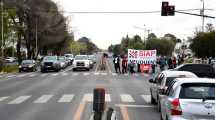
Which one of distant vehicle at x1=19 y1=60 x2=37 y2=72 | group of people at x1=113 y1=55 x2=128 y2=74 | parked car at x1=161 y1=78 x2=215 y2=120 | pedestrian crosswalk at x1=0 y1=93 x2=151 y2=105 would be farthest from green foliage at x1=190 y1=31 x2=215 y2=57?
parked car at x1=161 y1=78 x2=215 y2=120

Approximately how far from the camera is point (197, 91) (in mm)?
12258

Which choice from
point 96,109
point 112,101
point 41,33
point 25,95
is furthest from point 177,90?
point 41,33

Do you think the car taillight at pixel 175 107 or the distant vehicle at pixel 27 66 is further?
the distant vehicle at pixel 27 66

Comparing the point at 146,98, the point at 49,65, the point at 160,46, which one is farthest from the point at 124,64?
the point at 160,46

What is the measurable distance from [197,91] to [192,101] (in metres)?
0.44

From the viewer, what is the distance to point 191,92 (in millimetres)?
12258

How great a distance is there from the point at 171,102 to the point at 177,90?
0.37 meters

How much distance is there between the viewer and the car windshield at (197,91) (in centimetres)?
1212

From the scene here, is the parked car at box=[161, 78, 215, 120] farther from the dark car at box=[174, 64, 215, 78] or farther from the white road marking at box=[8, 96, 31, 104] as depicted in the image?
the dark car at box=[174, 64, 215, 78]

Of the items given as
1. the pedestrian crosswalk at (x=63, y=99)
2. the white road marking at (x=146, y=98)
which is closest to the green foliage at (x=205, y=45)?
the white road marking at (x=146, y=98)

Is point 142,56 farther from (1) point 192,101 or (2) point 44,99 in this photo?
(1) point 192,101

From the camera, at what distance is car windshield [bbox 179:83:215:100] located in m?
12.1

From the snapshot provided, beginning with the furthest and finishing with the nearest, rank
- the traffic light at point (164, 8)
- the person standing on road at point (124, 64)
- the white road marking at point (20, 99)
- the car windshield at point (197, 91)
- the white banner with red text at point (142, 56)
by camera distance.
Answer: the white banner with red text at point (142, 56) → the person standing on road at point (124, 64) → the traffic light at point (164, 8) → the white road marking at point (20, 99) → the car windshield at point (197, 91)

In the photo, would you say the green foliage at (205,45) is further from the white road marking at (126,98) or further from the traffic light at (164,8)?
the white road marking at (126,98)
